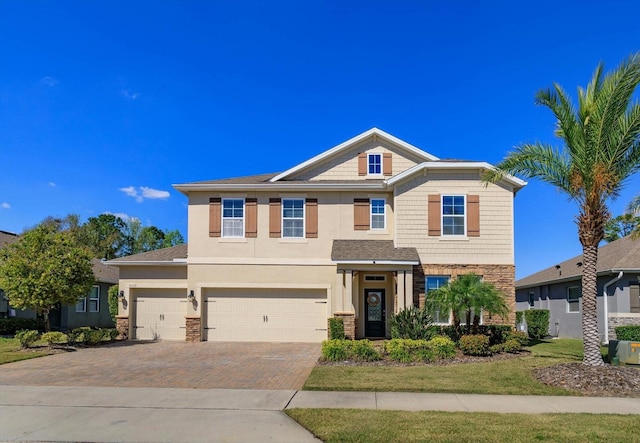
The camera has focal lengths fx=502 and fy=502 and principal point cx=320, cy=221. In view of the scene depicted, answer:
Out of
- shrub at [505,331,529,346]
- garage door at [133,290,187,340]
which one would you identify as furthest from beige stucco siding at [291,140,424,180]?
shrub at [505,331,529,346]

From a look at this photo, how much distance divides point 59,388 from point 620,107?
14.2 m

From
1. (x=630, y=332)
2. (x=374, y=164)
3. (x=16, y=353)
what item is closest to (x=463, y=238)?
(x=374, y=164)

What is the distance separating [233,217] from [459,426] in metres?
14.5

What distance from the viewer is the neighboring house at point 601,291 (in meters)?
19.5

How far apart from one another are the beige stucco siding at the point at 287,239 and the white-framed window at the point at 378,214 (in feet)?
0.54

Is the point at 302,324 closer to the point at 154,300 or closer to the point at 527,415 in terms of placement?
the point at 154,300

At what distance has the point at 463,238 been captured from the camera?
1927 centimetres

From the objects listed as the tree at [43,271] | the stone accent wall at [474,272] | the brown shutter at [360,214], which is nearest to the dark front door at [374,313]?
the stone accent wall at [474,272]

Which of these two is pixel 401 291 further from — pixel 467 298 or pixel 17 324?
pixel 17 324

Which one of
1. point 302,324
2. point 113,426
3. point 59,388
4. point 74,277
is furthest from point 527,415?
point 74,277

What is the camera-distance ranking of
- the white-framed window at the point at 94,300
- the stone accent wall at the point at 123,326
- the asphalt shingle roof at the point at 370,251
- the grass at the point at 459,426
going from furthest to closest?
1. the white-framed window at the point at 94,300
2. the stone accent wall at the point at 123,326
3. the asphalt shingle roof at the point at 370,251
4. the grass at the point at 459,426

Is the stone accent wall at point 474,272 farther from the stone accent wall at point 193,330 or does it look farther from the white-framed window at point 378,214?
the stone accent wall at point 193,330

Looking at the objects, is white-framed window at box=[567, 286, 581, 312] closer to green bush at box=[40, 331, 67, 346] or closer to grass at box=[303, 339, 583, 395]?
grass at box=[303, 339, 583, 395]

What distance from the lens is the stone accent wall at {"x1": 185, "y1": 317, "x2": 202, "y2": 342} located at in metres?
19.9
